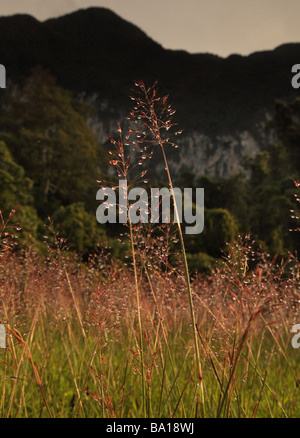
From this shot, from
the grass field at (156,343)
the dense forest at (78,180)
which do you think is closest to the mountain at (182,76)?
the dense forest at (78,180)

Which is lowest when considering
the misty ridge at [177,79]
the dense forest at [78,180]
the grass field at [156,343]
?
the grass field at [156,343]

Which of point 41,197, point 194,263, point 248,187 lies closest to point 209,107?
point 248,187

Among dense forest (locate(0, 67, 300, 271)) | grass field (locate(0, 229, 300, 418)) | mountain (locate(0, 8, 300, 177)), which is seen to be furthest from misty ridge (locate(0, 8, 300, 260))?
grass field (locate(0, 229, 300, 418))

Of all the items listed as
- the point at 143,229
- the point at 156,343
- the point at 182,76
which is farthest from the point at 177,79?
the point at 156,343

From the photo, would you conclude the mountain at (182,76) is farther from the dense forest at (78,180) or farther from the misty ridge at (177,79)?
the dense forest at (78,180)

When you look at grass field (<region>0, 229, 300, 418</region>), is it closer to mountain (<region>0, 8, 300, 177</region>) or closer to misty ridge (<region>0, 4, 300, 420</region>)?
misty ridge (<region>0, 4, 300, 420</region>)

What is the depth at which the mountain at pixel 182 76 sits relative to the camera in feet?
122

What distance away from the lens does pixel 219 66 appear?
135 ft

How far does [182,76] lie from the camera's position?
38812 millimetres

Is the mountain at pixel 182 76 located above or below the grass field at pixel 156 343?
above

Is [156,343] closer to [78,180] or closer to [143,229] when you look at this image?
[143,229]

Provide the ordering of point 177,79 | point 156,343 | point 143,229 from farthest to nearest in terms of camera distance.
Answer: point 177,79
point 143,229
point 156,343

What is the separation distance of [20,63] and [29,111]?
16001 mm
